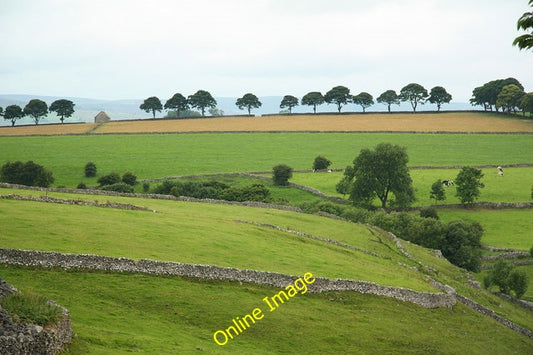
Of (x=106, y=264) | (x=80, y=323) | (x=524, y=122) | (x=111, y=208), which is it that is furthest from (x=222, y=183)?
(x=524, y=122)

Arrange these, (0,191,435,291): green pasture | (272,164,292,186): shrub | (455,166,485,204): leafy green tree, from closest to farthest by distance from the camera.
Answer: (0,191,435,291): green pasture
(455,166,485,204): leafy green tree
(272,164,292,186): shrub

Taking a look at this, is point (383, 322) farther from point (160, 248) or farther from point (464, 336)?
point (160, 248)

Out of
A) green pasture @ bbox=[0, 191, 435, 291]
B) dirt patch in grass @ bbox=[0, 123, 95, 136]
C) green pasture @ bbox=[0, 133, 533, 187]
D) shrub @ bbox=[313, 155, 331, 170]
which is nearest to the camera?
green pasture @ bbox=[0, 191, 435, 291]

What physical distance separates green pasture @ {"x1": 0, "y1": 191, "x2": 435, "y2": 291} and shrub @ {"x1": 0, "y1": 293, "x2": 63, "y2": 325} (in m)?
11.7

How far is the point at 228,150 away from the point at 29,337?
12021 centimetres

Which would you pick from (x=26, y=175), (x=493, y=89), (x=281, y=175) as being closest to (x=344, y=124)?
(x=493, y=89)

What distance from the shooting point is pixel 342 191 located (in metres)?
99.6

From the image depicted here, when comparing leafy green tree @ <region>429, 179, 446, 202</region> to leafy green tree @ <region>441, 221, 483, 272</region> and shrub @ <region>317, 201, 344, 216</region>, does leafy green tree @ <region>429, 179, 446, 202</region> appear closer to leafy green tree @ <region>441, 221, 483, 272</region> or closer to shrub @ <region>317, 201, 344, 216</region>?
shrub @ <region>317, 201, 344, 216</region>

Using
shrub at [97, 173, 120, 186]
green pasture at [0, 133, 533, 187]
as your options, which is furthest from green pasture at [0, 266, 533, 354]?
green pasture at [0, 133, 533, 187]

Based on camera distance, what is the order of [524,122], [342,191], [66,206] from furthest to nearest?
1. [524,122]
2. [342,191]
3. [66,206]

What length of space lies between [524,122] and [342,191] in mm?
89902

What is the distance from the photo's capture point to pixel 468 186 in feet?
311

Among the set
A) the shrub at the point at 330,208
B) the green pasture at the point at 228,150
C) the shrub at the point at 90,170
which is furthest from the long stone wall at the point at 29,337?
the shrub at the point at 90,170

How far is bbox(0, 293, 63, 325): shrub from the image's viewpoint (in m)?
22.1
